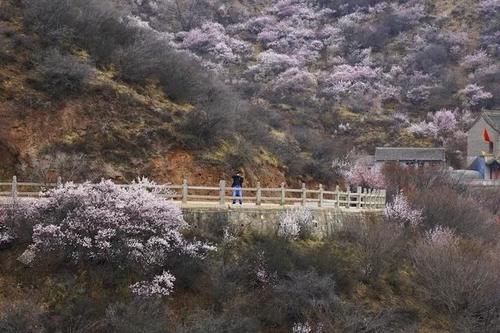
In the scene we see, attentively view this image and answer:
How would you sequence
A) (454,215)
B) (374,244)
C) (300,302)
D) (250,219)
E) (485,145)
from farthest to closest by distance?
(485,145) < (454,215) < (374,244) < (250,219) < (300,302)

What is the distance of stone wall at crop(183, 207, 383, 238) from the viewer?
23203mm

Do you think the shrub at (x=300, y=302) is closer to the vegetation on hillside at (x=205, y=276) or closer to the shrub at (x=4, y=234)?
the vegetation on hillside at (x=205, y=276)

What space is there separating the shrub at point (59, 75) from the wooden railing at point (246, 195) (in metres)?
5.25

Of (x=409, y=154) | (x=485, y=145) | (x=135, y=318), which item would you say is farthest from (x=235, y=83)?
(x=135, y=318)

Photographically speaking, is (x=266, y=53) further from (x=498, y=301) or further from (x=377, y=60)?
(x=498, y=301)

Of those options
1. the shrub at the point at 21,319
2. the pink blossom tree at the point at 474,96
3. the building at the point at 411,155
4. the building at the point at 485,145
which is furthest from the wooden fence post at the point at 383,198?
the pink blossom tree at the point at 474,96

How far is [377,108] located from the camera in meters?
69.9

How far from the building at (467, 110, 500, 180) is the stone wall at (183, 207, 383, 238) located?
109 feet

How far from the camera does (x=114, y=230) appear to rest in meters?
20.1

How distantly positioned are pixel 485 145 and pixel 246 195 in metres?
36.4

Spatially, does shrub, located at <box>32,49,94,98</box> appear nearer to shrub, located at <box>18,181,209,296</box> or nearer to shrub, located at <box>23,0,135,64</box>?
shrub, located at <box>23,0,135,64</box>

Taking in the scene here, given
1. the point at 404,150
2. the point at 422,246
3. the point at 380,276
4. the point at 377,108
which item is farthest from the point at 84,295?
the point at 377,108

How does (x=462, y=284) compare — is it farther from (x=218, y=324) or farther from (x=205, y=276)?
(x=218, y=324)

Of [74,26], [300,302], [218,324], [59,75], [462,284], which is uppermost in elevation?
[74,26]
